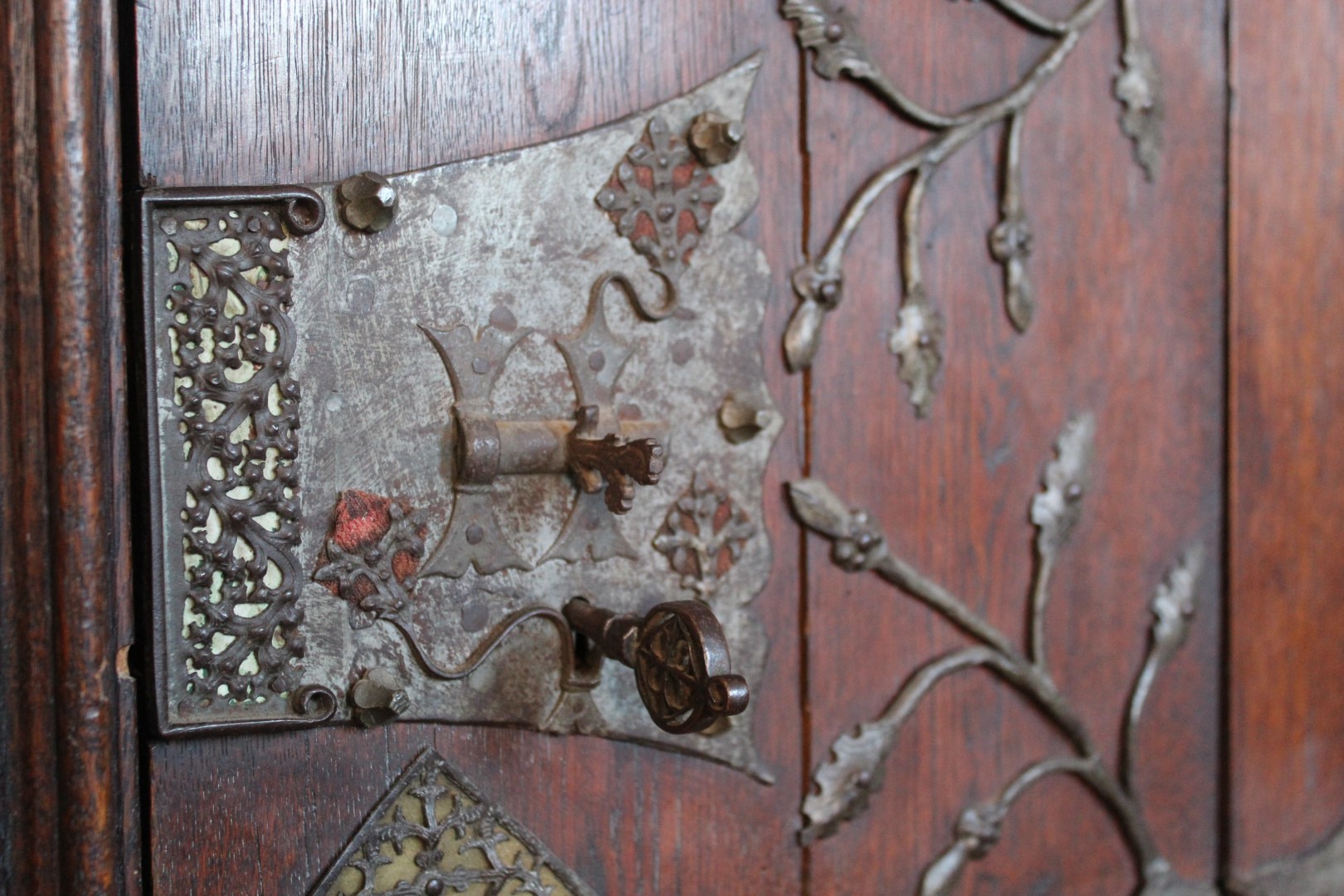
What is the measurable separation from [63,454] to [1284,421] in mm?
801

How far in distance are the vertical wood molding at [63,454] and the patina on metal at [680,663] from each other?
233 mm

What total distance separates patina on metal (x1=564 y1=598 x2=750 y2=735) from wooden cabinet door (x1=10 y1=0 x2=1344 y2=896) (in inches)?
3.8

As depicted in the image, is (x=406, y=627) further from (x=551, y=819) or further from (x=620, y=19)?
(x=620, y=19)

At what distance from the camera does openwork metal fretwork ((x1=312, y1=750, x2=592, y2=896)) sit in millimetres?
589

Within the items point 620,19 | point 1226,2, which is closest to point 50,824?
point 620,19

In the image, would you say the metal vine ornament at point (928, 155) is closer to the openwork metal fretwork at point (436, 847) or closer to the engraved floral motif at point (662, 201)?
the engraved floral motif at point (662, 201)

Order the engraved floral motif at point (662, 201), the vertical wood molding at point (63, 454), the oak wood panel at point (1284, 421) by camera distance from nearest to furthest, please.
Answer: the vertical wood molding at point (63, 454) → the engraved floral motif at point (662, 201) → the oak wood panel at point (1284, 421)

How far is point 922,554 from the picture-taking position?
752 millimetres

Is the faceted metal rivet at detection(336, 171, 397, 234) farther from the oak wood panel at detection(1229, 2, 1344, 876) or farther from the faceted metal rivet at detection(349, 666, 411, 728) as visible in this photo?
the oak wood panel at detection(1229, 2, 1344, 876)

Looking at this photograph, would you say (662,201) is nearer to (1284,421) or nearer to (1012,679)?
(1012,679)

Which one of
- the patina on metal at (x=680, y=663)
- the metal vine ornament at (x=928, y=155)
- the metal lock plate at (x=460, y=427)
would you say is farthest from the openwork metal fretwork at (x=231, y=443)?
the metal vine ornament at (x=928, y=155)

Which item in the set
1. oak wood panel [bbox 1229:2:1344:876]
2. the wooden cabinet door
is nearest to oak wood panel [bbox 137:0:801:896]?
the wooden cabinet door

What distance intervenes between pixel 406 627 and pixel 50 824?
0.17m

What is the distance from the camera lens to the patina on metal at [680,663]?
52cm
